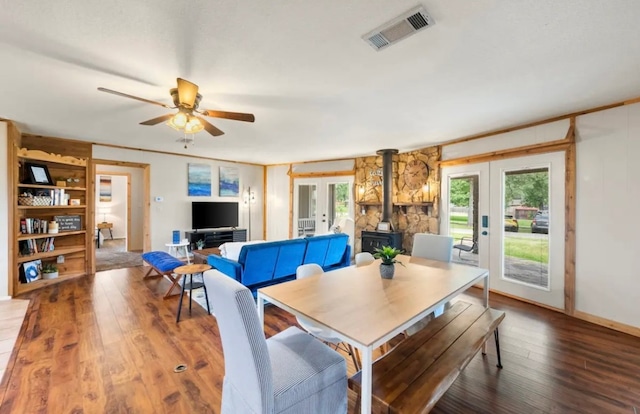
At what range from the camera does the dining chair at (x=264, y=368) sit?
1299 mm

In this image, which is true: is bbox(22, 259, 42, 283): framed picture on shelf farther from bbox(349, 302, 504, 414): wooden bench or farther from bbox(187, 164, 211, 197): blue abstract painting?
bbox(349, 302, 504, 414): wooden bench

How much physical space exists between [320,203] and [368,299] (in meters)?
5.39

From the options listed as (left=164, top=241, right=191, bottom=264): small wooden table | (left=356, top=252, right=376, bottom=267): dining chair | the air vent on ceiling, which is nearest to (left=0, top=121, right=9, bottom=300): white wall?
(left=164, top=241, right=191, bottom=264): small wooden table

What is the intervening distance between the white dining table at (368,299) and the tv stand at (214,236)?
5.15 metres

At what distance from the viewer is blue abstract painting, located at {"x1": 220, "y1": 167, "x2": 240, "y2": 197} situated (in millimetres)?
7359

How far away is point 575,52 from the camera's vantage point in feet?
6.77

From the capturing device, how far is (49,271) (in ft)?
15.3

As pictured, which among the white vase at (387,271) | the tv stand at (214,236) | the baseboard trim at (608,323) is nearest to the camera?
the white vase at (387,271)

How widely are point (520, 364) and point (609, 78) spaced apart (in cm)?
268

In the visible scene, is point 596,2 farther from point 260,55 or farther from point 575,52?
point 260,55

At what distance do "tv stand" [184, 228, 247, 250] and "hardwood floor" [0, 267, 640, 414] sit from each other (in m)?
3.07

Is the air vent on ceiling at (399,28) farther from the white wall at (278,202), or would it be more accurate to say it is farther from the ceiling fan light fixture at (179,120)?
the white wall at (278,202)

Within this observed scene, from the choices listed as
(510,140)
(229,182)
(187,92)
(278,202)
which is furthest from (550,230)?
(229,182)

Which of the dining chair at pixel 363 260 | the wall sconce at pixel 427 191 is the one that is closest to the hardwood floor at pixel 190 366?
the dining chair at pixel 363 260
